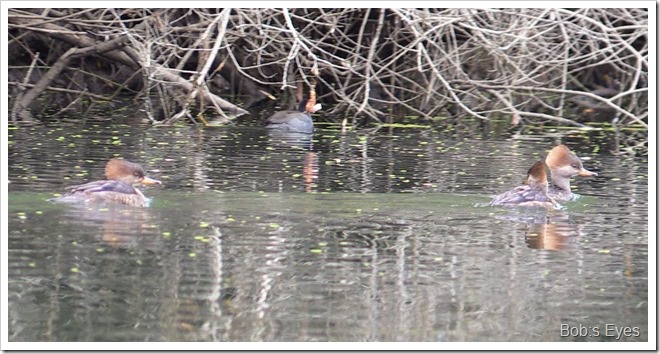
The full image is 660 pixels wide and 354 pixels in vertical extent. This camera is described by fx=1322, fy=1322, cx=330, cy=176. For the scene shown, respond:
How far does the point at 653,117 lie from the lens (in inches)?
501

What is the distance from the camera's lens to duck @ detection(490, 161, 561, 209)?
34.1 ft

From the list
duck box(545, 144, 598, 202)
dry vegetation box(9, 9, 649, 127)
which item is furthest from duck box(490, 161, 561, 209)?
dry vegetation box(9, 9, 649, 127)

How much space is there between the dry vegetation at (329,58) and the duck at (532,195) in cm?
411

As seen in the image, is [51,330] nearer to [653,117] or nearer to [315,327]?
[315,327]

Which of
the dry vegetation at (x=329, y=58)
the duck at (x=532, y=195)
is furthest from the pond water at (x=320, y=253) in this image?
the dry vegetation at (x=329, y=58)

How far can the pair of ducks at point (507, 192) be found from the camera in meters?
10.1

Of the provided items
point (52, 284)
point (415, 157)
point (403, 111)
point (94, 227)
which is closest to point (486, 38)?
point (403, 111)

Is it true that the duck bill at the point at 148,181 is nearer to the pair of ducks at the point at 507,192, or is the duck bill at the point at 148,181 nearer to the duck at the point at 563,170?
the pair of ducks at the point at 507,192

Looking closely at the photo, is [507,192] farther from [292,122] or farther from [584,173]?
[292,122]

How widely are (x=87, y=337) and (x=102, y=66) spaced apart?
13.0 m

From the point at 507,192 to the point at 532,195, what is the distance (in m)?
0.20

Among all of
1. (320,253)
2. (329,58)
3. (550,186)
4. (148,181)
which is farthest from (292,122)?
(320,253)

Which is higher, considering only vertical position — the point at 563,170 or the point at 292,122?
the point at 292,122

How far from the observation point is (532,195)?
10484 mm
